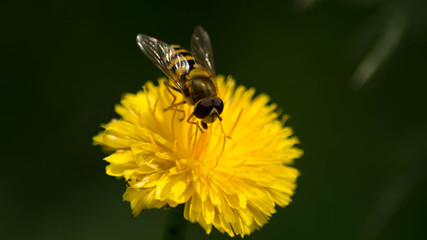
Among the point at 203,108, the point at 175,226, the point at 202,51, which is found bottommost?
the point at 175,226

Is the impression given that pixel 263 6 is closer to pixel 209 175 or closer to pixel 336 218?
pixel 336 218

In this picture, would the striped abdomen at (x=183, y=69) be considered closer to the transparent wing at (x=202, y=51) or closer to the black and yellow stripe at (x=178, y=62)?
the black and yellow stripe at (x=178, y=62)

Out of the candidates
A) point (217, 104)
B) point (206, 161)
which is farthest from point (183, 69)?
point (206, 161)

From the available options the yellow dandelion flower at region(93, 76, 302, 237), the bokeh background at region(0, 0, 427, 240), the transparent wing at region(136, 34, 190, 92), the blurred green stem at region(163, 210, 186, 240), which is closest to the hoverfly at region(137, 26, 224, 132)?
the transparent wing at region(136, 34, 190, 92)

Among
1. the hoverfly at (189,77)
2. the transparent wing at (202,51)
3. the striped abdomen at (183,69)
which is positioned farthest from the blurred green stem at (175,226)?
the transparent wing at (202,51)

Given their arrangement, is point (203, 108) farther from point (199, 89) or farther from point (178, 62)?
point (178, 62)

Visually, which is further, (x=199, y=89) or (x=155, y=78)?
(x=155, y=78)
